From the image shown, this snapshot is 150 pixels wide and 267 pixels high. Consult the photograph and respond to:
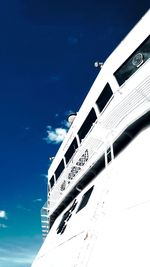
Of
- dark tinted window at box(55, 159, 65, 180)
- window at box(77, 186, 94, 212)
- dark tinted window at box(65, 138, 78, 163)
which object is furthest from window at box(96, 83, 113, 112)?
dark tinted window at box(55, 159, 65, 180)

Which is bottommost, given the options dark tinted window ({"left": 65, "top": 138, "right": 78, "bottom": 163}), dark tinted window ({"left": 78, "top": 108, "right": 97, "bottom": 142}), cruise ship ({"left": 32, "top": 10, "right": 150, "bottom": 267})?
cruise ship ({"left": 32, "top": 10, "right": 150, "bottom": 267})

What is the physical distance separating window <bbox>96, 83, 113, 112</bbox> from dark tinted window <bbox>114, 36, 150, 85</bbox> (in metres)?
0.67

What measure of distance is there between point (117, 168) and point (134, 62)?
344 centimetres

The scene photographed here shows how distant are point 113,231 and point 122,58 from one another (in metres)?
5.78

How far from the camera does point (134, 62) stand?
9.36 meters

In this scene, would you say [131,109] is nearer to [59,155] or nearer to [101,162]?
[101,162]

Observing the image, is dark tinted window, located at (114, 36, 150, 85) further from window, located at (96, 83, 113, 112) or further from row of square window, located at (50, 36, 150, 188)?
window, located at (96, 83, 113, 112)

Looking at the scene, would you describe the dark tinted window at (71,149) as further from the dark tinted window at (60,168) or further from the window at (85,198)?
the window at (85,198)

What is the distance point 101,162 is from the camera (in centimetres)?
1080

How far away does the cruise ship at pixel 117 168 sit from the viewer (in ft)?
20.6

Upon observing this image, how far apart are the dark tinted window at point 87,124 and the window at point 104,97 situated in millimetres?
712

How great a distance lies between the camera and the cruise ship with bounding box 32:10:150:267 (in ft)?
20.6

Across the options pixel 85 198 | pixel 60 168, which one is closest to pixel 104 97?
pixel 85 198

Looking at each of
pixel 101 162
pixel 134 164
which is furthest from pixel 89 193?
pixel 134 164
